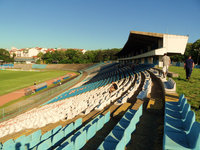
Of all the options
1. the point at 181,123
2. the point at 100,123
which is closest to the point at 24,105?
the point at 100,123

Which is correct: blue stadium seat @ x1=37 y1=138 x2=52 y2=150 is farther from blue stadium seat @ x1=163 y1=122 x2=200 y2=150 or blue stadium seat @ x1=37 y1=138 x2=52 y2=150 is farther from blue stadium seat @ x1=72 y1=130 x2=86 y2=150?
blue stadium seat @ x1=163 y1=122 x2=200 y2=150

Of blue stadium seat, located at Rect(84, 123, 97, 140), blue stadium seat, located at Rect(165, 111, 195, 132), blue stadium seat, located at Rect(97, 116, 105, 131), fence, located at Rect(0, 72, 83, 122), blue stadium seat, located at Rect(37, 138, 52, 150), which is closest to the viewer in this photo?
blue stadium seat, located at Rect(165, 111, 195, 132)

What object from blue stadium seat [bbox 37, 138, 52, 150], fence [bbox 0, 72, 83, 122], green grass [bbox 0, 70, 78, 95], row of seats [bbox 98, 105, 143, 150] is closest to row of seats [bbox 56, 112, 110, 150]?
blue stadium seat [bbox 37, 138, 52, 150]

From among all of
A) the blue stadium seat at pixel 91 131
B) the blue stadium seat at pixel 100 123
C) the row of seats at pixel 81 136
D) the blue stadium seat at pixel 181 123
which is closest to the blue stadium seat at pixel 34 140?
the row of seats at pixel 81 136

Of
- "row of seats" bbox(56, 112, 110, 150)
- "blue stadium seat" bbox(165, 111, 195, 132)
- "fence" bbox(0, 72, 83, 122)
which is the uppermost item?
"blue stadium seat" bbox(165, 111, 195, 132)

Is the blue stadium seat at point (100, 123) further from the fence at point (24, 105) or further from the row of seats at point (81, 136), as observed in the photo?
the fence at point (24, 105)

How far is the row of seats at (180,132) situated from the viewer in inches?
103

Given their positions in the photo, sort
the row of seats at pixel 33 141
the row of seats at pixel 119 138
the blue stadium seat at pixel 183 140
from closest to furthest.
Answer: the blue stadium seat at pixel 183 140 < the row of seats at pixel 119 138 < the row of seats at pixel 33 141

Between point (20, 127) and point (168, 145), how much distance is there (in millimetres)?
8841

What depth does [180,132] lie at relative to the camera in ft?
10.7

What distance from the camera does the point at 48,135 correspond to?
15.7 ft

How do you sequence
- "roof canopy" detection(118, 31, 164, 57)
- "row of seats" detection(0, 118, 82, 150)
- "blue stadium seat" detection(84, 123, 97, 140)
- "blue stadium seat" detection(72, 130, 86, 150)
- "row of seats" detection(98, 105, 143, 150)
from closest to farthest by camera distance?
"row of seats" detection(98, 105, 143, 150), "blue stadium seat" detection(72, 130, 86, 150), "blue stadium seat" detection(84, 123, 97, 140), "row of seats" detection(0, 118, 82, 150), "roof canopy" detection(118, 31, 164, 57)

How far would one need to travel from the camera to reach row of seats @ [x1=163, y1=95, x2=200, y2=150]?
261 cm

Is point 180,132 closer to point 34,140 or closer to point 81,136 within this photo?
point 81,136
